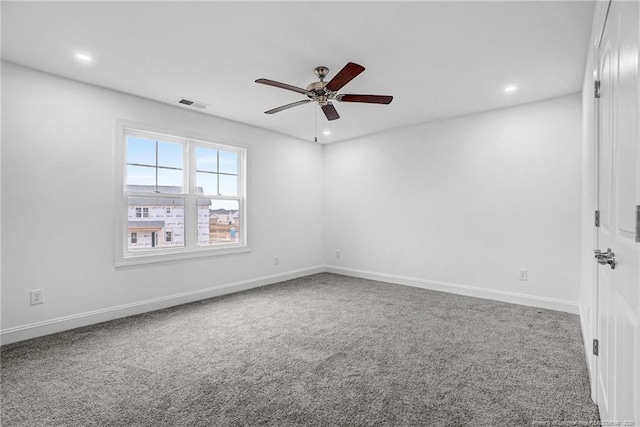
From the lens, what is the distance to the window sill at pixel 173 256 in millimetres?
3605

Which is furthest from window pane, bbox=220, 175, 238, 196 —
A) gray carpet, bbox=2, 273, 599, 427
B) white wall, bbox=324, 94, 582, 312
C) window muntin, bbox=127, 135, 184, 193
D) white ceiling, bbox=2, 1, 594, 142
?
white wall, bbox=324, 94, 582, 312

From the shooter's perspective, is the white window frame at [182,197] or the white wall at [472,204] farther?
the white wall at [472,204]

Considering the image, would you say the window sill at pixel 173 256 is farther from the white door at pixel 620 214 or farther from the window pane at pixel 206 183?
the white door at pixel 620 214

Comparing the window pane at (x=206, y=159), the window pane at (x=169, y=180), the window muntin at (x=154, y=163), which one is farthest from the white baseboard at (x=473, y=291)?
the window muntin at (x=154, y=163)

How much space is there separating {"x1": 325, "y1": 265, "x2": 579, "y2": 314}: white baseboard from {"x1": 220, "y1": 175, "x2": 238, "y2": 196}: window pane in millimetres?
2431

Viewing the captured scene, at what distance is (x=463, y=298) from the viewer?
13.9 feet

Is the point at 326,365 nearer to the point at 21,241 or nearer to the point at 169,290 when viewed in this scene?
the point at 169,290

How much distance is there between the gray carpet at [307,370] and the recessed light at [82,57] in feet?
8.26

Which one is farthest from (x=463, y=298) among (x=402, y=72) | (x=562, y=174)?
(x=402, y=72)

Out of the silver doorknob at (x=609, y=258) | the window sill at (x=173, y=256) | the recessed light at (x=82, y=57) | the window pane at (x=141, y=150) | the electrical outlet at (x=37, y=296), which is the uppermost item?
the recessed light at (x=82, y=57)

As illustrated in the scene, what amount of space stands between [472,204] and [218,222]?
3.58 metres

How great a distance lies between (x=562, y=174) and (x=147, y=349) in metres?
4.67

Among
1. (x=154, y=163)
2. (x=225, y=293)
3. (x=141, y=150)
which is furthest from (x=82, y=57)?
(x=225, y=293)

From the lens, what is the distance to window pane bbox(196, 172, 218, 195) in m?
4.39
